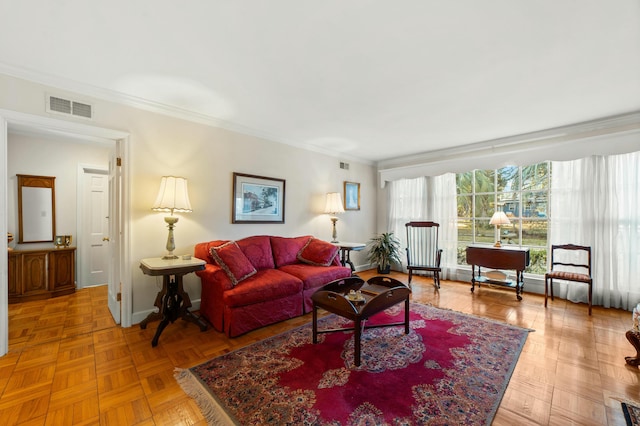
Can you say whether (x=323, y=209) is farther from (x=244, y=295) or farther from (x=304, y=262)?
(x=244, y=295)

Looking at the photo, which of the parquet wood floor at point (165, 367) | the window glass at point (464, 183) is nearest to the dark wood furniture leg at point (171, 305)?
the parquet wood floor at point (165, 367)

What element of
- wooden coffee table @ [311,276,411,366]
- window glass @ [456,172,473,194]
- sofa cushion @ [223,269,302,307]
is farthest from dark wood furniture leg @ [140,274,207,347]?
window glass @ [456,172,473,194]

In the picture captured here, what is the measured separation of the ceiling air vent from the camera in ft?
7.84

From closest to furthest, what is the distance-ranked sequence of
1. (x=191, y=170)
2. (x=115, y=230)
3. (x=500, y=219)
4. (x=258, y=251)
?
(x=115, y=230)
(x=191, y=170)
(x=258, y=251)
(x=500, y=219)

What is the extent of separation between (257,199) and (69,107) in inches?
82.7

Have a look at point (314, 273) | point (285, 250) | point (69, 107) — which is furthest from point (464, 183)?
point (69, 107)

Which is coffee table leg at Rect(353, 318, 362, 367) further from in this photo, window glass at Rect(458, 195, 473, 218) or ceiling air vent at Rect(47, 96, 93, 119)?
window glass at Rect(458, 195, 473, 218)

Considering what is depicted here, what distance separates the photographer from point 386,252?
5.22m

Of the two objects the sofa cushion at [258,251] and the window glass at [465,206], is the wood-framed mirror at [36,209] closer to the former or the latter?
the sofa cushion at [258,251]

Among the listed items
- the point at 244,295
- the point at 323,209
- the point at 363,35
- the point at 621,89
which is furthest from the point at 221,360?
the point at 621,89

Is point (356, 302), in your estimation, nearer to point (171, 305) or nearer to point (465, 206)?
point (171, 305)

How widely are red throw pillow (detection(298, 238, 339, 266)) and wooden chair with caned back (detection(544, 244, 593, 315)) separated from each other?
108 inches

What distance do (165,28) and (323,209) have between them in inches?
132

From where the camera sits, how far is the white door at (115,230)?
111 inches
